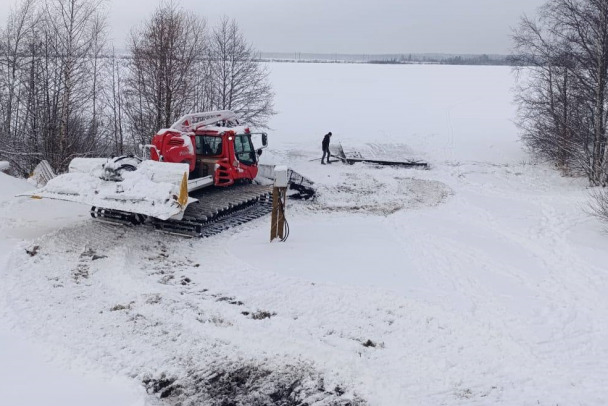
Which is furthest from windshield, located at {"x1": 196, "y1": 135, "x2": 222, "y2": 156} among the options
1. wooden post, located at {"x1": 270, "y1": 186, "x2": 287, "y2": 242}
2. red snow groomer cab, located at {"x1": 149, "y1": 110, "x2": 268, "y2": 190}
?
wooden post, located at {"x1": 270, "y1": 186, "x2": 287, "y2": 242}

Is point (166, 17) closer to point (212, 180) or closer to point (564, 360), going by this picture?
point (212, 180)

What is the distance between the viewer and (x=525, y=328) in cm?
740

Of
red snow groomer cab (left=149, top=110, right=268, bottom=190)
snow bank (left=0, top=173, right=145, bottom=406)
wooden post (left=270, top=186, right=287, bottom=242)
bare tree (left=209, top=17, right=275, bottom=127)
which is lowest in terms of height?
snow bank (left=0, top=173, right=145, bottom=406)

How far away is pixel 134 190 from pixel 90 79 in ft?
49.9

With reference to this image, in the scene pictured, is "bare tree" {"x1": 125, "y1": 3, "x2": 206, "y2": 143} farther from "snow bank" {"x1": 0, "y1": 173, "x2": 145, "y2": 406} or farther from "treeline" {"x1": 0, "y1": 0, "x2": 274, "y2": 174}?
"snow bank" {"x1": 0, "y1": 173, "x2": 145, "y2": 406}

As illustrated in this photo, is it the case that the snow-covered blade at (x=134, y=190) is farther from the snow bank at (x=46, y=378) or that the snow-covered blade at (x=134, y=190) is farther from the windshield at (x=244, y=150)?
the windshield at (x=244, y=150)

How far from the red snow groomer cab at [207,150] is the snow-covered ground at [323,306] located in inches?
69.2

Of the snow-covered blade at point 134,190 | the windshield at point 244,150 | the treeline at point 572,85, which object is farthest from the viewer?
the treeline at point 572,85

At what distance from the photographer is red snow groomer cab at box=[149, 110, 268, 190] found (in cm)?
1346

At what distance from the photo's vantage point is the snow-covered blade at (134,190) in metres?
10.3

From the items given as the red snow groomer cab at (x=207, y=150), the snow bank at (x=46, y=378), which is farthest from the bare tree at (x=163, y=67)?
the snow bank at (x=46, y=378)

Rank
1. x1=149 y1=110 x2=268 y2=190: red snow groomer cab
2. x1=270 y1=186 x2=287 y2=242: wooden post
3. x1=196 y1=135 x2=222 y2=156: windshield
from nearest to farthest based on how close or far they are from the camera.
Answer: x1=270 y1=186 x2=287 y2=242: wooden post < x1=149 y1=110 x2=268 y2=190: red snow groomer cab < x1=196 y1=135 x2=222 y2=156: windshield

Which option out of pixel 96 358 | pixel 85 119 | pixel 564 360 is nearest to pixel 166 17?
pixel 85 119

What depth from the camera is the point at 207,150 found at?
46.6 ft
